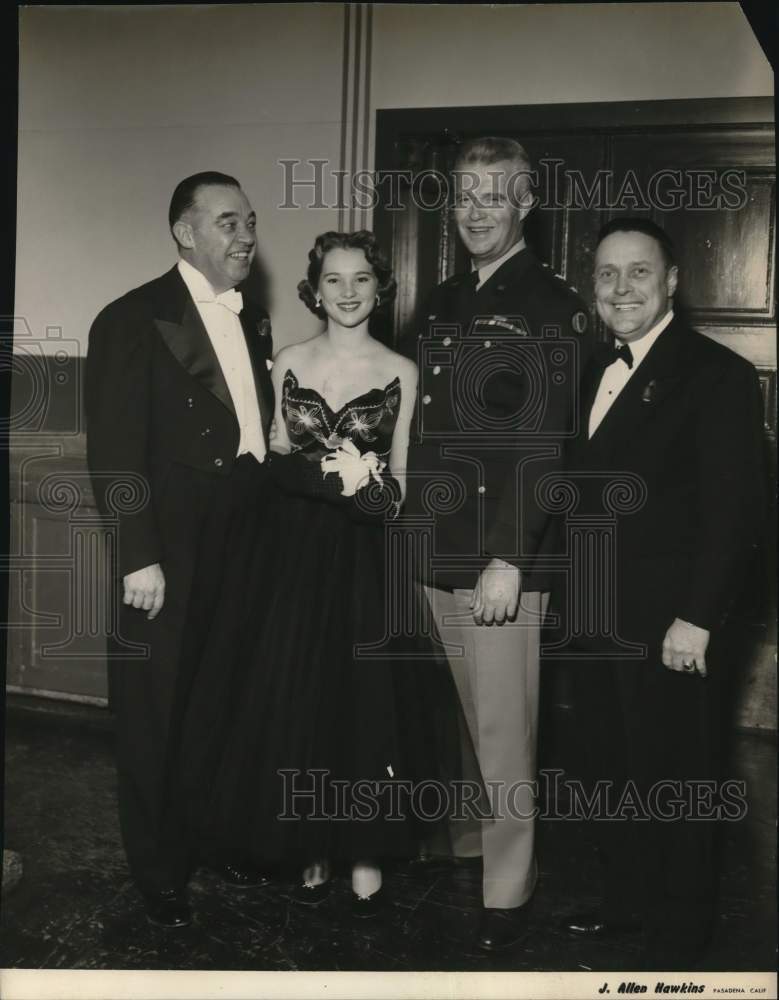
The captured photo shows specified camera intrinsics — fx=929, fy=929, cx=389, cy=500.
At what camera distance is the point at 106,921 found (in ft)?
7.97

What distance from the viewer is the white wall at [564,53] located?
95.2 inches

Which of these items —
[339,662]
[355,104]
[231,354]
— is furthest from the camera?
[355,104]

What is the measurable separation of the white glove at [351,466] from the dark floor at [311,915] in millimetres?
1052

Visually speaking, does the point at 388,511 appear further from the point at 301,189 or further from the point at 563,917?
the point at 563,917

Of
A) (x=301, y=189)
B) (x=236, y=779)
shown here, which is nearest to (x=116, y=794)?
(x=236, y=779)

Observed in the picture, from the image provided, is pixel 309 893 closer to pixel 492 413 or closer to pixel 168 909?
pixel 168 909

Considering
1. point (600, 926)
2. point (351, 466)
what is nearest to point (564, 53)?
point (351, 466)

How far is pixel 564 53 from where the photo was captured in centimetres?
246

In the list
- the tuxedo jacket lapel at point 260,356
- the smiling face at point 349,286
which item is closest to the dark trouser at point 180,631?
the tuxedo jacket lapel at point 260,356

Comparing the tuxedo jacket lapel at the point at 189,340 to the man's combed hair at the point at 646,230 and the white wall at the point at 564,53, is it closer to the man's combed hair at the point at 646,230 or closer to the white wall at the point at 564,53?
the white wall at the point at 564,53

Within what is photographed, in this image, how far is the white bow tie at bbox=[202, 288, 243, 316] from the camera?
2459 mm

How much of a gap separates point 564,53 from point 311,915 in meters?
2.36

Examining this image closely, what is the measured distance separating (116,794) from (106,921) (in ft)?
1.21

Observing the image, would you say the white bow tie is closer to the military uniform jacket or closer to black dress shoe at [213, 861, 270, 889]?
the military uniform jacket
